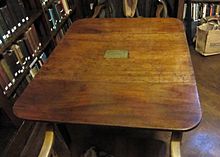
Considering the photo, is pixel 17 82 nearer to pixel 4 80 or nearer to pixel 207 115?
pixel 4 80

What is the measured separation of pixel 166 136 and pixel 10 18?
1.39 m

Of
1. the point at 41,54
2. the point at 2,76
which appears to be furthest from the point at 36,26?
the point at 2,76

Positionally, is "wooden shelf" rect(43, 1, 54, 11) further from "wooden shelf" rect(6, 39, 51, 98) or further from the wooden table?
the wooden table

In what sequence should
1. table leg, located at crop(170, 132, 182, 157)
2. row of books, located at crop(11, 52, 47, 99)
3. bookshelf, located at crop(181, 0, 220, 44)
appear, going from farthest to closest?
bookshelf, located at crop(181, 0, 220, 44)
row of books, located at crop(11, 52, 47, 99)
table leg, located at crop(170, 132, 182, 157)

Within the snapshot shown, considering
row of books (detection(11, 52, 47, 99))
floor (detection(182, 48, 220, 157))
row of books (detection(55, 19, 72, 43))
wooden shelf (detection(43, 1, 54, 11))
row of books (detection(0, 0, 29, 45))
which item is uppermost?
row of books (detection(0, 0, 29, 45))

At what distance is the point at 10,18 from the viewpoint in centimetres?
165

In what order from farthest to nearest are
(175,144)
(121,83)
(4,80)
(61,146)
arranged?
(4,80) < (61,146) < (121,83) < (175,144)

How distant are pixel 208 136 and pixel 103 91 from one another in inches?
39.6

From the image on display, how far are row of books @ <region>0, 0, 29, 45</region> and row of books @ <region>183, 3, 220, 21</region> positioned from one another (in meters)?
1.72

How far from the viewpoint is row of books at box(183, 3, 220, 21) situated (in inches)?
97.8

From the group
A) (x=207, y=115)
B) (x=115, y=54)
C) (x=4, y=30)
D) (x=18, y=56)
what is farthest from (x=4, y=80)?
(x=207, y=115)

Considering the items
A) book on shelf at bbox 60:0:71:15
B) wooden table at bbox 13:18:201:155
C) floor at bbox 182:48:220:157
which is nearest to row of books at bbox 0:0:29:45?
wooden table at bbox 13:18:201:155

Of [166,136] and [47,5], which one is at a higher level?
[47,5]

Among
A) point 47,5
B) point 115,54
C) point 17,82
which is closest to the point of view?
point 115,54
